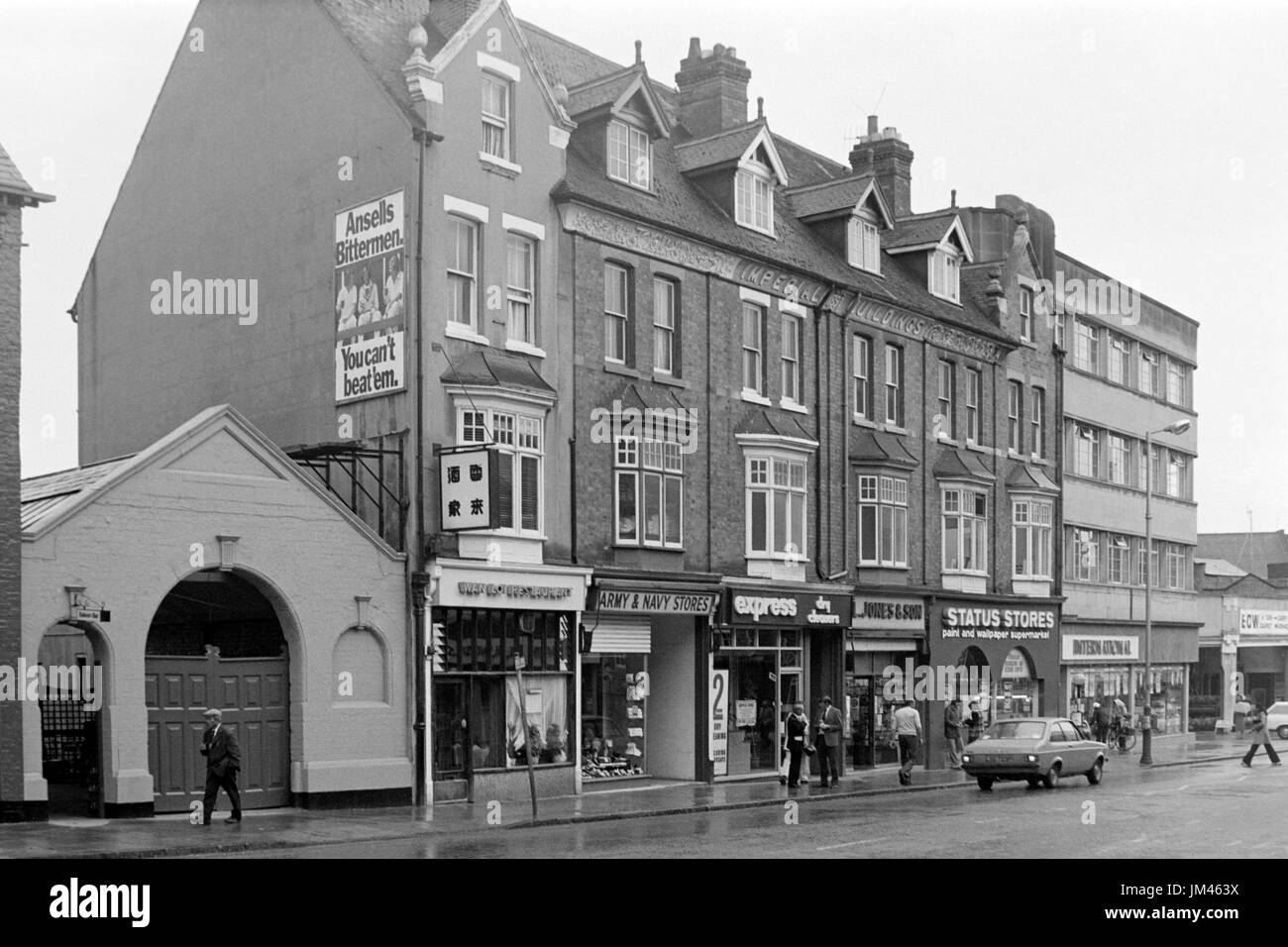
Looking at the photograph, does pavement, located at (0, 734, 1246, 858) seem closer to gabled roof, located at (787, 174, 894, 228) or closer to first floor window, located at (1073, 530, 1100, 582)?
gabled roof, located at (787, 174, 894, 228)

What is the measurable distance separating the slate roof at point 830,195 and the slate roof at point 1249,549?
73.2m

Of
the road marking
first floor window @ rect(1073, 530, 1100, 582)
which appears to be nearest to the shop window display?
the road marking

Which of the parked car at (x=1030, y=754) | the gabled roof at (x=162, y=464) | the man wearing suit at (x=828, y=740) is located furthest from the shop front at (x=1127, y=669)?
the gabled roof at (x=162, y=464)

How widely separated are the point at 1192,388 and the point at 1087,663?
1643cm

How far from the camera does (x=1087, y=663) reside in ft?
171

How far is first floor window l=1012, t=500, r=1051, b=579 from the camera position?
47.2m

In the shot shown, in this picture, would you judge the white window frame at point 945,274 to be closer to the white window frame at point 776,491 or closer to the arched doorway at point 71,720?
the white window frame at point 776,491

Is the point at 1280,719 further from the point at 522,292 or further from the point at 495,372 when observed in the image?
the point at 495,372

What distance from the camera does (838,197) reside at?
4084 cm

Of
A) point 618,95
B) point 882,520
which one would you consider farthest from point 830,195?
point 618,95

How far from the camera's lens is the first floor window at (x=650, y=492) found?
32406mm
